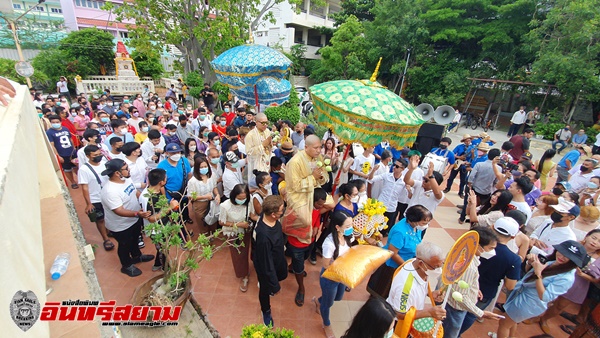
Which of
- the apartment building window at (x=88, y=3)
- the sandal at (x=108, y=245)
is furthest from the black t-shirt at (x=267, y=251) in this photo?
the apartment building window at (x=88, y=3)

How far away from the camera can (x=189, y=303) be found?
11.8 ft

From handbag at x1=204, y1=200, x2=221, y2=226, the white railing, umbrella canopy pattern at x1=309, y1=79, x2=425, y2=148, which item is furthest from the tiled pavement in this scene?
the white railing

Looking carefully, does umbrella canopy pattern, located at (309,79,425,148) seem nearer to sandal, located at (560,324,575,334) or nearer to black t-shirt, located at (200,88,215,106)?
sandal, located at (560,324,575,334)

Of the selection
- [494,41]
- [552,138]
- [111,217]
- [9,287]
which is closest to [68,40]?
[111,217]

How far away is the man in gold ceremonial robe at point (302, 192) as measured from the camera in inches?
140

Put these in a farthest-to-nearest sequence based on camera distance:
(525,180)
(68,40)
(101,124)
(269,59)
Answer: (68,40) < (101,124) < (269,59) < (525,180)

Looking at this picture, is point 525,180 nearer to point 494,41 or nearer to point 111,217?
point 111,217

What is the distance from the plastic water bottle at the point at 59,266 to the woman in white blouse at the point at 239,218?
1.79m

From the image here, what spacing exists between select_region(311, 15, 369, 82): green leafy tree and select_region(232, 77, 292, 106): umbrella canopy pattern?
667 inches

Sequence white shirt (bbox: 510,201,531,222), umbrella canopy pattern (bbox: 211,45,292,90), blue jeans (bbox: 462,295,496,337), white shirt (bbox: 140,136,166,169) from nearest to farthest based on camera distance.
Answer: blue jeans (bbox: 462,295,496,337) < white shirt (bbox: 510,201,531,222) < white shirt (bbox: 140,136,166,169) < umbrella canopy pattern (bbox: 211,45,292,90)

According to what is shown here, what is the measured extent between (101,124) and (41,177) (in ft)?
18.4

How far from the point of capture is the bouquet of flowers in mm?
3752

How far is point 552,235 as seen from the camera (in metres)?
3.60

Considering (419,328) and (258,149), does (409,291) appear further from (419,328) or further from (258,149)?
(258,149)
